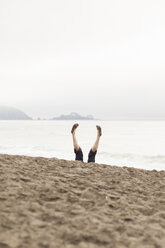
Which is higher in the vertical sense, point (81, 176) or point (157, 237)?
point (81, 176)

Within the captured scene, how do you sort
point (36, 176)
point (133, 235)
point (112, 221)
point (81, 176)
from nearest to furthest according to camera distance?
point (133, 235) → point (112, 221) → point (36, 176) → point (81, 176)

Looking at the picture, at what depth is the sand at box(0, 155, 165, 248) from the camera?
216cm

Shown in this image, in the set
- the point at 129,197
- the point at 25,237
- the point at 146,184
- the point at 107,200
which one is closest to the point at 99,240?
the point at 25,237

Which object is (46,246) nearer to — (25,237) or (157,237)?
(25,237)

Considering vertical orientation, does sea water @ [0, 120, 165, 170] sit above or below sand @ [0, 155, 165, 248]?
below

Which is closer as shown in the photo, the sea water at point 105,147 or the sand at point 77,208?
the sand at point 77,208

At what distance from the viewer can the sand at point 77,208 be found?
2.16 m

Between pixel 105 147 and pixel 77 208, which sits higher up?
pixel 77 208

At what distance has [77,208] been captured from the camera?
271 centimetres

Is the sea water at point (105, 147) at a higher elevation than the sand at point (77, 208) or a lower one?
lower

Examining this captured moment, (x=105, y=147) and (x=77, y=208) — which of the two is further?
(x=105, y=147)

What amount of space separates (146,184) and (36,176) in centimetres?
161

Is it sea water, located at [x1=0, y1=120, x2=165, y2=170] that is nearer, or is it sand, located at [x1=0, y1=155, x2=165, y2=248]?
sand, located at [x1=0, y1=155, x2=165, y2=248]

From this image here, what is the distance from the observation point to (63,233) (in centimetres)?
221
